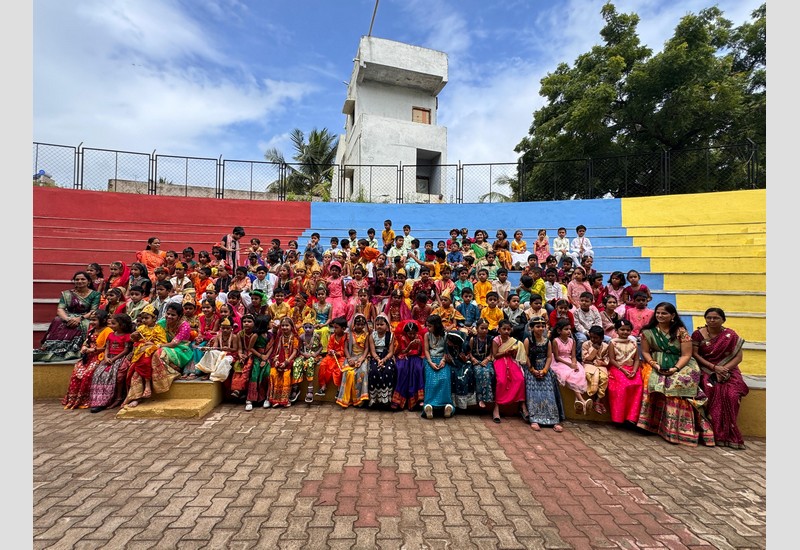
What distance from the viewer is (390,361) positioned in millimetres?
5312

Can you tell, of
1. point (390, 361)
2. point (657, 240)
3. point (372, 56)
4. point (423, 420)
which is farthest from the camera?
point (372, 56)

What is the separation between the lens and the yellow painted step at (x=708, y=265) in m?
8.28

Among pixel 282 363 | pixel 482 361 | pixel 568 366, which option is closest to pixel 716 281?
pixel 568 366

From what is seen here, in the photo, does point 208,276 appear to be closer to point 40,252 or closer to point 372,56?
point 40,252

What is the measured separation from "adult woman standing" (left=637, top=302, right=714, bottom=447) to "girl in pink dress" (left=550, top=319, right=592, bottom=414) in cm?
66

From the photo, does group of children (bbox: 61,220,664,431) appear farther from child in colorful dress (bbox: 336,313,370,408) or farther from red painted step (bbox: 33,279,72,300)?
red painted step (bbox: 33,279,72,300)

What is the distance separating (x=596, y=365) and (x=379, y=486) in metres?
3.34

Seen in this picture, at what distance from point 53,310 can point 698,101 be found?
21431 millimetres

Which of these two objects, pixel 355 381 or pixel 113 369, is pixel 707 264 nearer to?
pixel 355 381

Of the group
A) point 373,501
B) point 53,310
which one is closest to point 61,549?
point 373,501

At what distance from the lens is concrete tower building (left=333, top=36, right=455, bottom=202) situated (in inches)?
733

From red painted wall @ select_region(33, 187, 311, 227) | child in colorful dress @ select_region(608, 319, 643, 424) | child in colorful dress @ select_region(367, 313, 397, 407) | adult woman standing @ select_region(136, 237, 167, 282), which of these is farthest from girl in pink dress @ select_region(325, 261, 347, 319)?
red painted wall @ select_region(33, 187, 311, 227)

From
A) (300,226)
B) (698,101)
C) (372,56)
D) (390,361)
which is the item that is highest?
(372,56)

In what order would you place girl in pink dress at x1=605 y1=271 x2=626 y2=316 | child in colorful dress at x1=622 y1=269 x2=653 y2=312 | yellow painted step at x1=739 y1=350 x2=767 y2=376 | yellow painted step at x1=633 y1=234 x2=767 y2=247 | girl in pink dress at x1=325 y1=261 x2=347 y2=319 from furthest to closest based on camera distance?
yellow painted step at x1=633 y1=234 x2=767 y2=247 → girl in pink dress at x1=325 y1=261 x2=347 y2=319 → girl in pink dress at x1=605 y1=271 x2=626 y2=316 → child in colorful dress at x1=622 y1=269 x2=653 y2=312 → yellow painted step at x1=739 y1=350 x2=767 y2=376
